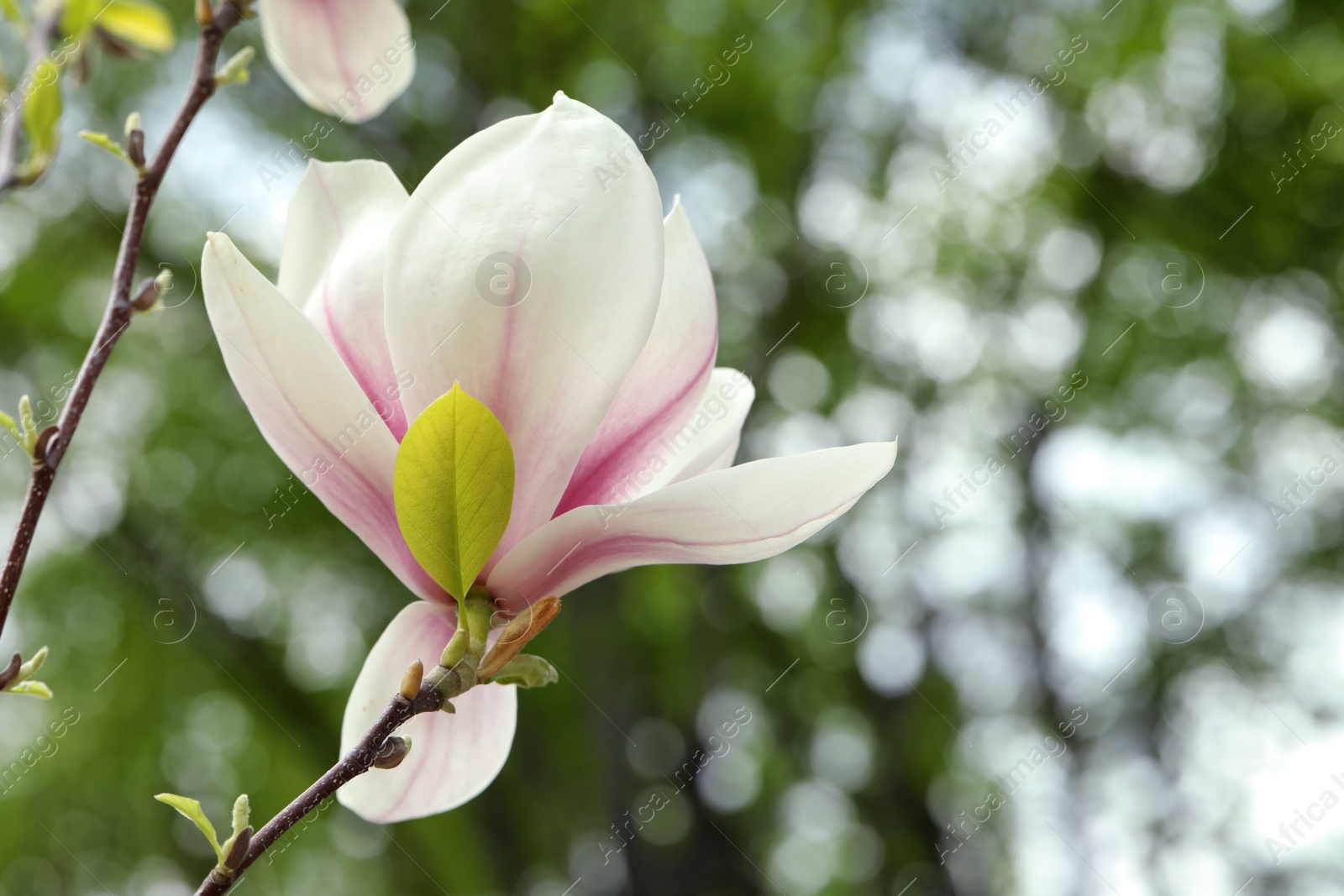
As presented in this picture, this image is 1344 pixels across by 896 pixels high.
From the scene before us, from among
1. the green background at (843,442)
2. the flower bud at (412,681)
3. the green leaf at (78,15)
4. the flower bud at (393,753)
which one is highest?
the green leaf at (78,15)

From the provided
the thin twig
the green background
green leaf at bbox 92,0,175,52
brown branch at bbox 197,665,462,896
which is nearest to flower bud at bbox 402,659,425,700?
brown branch at bbox 197,665,462,896

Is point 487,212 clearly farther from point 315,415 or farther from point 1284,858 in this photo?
point 1284,858

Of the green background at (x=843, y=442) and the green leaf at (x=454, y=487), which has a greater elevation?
the green leaf at (x=454, y=487)

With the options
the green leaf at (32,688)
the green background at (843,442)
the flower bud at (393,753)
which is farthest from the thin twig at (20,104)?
the green background at (843,442)

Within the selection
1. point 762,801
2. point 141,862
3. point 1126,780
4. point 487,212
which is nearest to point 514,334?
point 487,212

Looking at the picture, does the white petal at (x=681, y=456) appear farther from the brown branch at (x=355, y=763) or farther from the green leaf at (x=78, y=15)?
the green leaf at (x=78, y=15)
